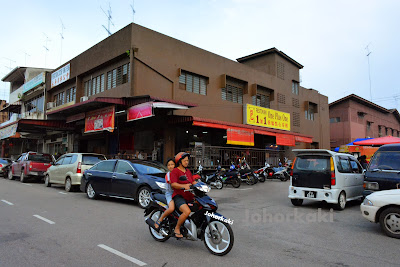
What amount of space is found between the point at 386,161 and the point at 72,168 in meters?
12.0

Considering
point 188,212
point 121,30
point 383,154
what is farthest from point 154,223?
point 121,30

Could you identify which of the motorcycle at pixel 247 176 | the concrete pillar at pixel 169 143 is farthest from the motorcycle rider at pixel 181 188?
the concrete pillar at pixel 169 143

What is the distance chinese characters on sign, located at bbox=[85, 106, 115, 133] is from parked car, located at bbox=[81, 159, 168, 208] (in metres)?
5.50

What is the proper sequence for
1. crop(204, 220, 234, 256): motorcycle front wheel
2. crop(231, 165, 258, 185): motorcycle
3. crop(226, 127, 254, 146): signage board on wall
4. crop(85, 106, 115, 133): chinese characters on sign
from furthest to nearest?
crop(226, 127, 254, 146): signage board on wall
crop(85, 106, 115, 133): chinese characters on sign
crop(231, 165, 258, 185): motorcycle
crop(204, 220, 234, 256): motorcycle front wheel

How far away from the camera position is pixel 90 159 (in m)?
13.6

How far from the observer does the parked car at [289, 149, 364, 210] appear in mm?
8875

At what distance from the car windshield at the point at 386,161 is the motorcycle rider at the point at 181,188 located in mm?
5854

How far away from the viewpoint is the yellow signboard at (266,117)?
23.2 meters

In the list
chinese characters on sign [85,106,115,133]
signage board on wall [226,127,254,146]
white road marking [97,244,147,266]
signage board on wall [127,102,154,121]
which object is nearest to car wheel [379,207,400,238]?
white road marking [97,244,147,266]

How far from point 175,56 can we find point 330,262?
16219 mm

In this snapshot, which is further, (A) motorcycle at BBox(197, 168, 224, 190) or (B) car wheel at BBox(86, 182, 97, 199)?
(A) motorcycle at BBox(197, 168, 224, 190)

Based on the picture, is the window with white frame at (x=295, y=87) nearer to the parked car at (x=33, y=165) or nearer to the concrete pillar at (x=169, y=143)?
the concrete pillar at (x=169, y=143)

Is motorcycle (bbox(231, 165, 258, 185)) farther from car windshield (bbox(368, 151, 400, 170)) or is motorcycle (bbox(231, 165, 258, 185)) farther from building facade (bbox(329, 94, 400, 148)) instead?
building facade (bbox(329, 94, 400, 148))

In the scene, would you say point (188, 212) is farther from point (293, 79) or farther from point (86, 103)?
point (293, 79)
